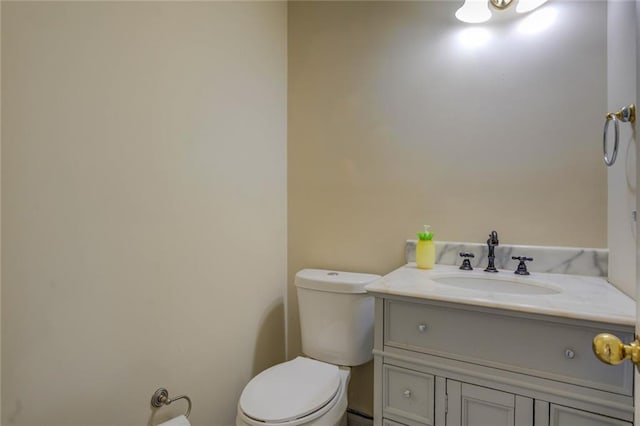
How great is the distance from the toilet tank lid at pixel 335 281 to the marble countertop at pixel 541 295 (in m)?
0.20

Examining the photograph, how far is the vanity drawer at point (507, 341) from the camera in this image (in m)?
0.87

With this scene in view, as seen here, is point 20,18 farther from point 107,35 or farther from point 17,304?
point 17,304

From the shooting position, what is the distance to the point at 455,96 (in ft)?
4.99

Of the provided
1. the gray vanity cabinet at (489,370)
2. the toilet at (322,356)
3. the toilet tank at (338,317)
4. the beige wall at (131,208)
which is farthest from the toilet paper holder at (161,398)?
the gray vanity cabinet at (489,370)

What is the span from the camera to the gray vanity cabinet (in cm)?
87

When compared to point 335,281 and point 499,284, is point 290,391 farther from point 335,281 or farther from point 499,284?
point 499,284

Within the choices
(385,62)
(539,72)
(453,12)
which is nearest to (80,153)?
(385,62)

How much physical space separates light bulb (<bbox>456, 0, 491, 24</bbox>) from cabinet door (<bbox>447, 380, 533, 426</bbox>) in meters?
1.45

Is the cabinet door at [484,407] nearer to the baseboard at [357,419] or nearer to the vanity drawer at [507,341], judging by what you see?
the vanity drawer at [507,341]

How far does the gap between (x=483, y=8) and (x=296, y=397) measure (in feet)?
5.72

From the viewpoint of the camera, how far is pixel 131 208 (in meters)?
1.16

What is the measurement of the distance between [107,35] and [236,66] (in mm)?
605

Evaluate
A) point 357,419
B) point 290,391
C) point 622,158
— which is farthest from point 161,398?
point 622,158

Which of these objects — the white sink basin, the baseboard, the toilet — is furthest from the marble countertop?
the baseboard
